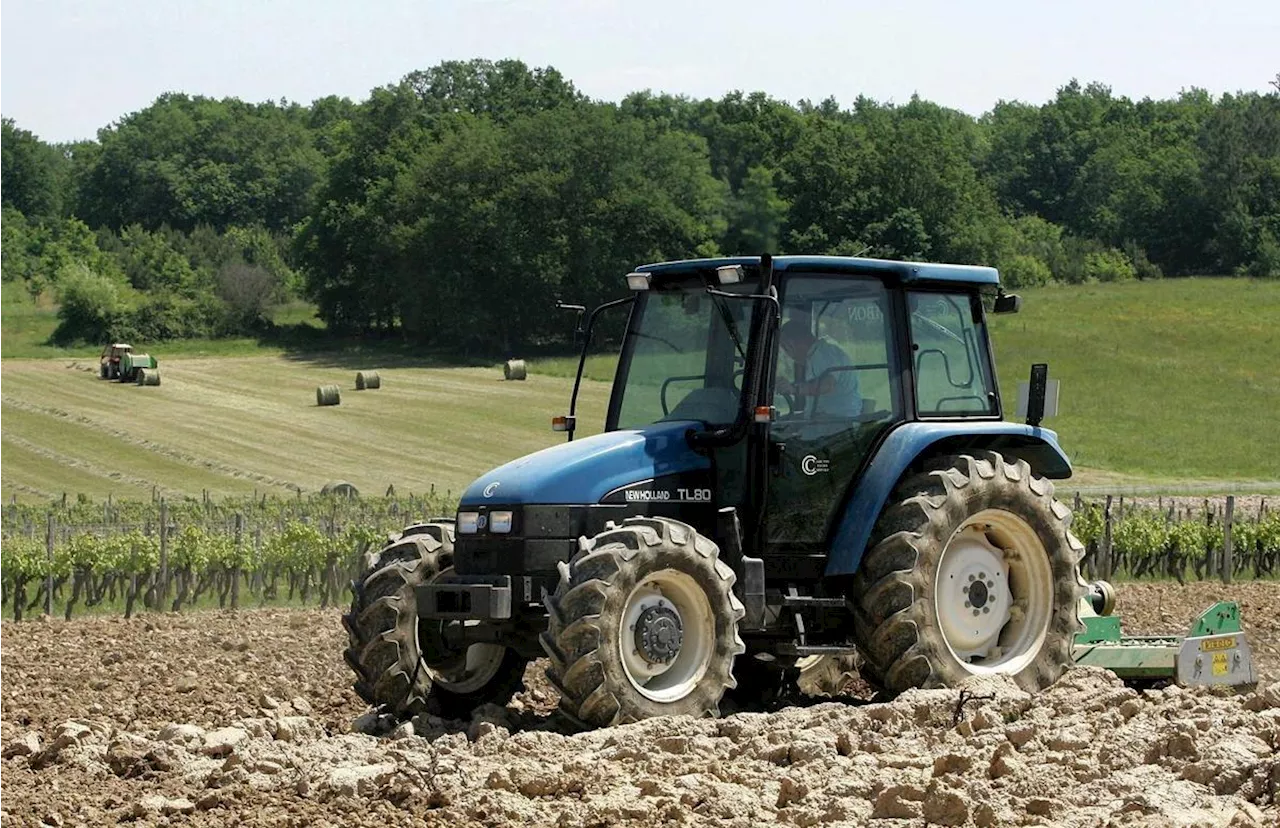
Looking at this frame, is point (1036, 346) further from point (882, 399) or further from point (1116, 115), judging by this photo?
point (1116, 115)

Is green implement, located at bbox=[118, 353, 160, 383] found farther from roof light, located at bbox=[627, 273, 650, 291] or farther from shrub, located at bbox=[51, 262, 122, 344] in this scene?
roof light, located at bbox=[627, 273, 650, 291]

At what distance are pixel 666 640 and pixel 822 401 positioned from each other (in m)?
1.69

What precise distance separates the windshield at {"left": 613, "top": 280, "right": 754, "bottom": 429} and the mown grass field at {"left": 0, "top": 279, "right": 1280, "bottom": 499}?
18496 mm

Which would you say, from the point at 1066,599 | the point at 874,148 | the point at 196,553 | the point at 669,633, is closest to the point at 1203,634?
the point at 1066,599

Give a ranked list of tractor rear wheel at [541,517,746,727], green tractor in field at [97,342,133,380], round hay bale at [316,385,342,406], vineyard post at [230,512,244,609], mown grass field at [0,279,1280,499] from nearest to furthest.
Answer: tractor rear wheel at [541,517,746,727], vineyard post at [230,512,244,609], mown grass field at [0,279,1280,499], round hay bale at [316,385,342,406], green tractor in field at [97,342,133,380]

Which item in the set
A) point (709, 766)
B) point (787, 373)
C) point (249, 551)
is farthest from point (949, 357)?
point (249, 551)

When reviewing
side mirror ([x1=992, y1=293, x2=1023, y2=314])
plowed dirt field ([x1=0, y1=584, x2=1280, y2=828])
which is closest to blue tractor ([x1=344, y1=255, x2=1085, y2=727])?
side mirror ([x1=992, y1=293, x2=1023, y2=314])

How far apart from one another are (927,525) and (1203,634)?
2.00 meters

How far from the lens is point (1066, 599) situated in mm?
9961

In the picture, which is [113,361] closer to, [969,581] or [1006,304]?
[1006,304]

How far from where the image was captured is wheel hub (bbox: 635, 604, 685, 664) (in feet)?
28.1

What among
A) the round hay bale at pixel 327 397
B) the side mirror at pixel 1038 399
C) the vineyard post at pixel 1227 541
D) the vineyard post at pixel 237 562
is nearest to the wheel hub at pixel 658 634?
the side mirror at pixel 1038 399

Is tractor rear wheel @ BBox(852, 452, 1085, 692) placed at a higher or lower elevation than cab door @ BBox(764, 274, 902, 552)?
lower

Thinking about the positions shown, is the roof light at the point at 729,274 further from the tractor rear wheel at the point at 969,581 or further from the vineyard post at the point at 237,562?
the vineyard post at the point at 237,562
